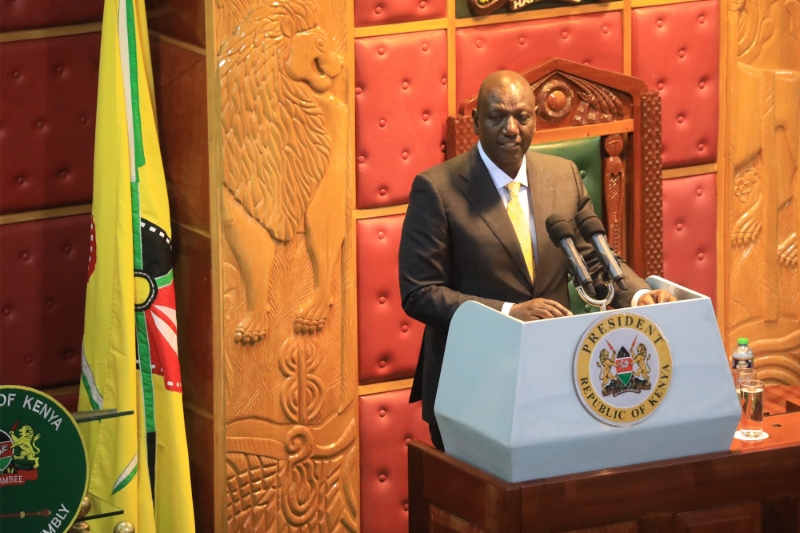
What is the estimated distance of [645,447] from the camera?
2924 mm

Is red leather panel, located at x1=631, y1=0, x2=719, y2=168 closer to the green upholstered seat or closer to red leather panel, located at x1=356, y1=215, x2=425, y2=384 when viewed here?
the green upholstered seat

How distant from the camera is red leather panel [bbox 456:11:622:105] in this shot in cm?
454

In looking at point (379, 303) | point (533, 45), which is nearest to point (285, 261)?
point (379, 303)

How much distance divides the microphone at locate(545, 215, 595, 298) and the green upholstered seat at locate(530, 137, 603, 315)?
1.62m

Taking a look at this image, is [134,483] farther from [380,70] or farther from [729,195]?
[729,195]

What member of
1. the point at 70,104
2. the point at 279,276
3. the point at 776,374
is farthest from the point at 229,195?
the point at 776,374

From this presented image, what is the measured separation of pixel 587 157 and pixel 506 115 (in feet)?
4.39

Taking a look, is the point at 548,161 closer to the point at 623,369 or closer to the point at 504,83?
the point at 504,83

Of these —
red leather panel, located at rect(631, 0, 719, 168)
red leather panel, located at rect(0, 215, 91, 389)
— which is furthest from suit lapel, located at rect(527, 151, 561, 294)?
red leather panel, located at rect(0, 215, 91, 389)

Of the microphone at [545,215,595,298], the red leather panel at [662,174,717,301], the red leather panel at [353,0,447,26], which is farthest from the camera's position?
the red leather panel at [662,174,717,301]

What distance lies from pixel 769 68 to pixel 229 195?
2.26m

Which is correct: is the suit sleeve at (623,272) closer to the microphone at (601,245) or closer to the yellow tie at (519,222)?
the microphone at (601,245)

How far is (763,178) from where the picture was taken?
5.12m

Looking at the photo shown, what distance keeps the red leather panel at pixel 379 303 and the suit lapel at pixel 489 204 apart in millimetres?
983
